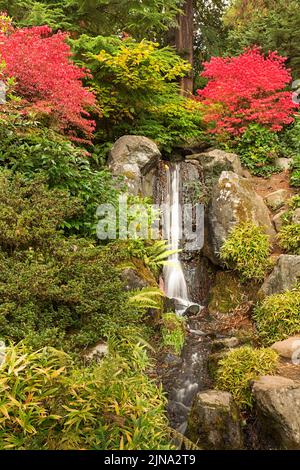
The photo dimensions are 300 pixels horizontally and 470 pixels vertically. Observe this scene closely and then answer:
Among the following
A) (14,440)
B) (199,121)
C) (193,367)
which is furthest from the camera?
(199,121)

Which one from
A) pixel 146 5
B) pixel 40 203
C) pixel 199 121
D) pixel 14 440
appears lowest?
pixel 14 440

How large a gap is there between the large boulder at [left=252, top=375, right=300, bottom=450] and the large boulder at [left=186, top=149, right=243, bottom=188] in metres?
5.71

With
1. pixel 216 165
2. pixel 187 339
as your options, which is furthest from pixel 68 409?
pixel 216 165

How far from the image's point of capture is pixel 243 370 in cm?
471

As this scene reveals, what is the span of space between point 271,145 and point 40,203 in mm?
7462

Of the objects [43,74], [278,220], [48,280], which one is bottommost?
[48,280]

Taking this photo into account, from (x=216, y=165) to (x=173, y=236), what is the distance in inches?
85.9

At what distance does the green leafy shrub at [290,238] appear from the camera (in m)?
7.22

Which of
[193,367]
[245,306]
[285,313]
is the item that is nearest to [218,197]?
[245,306]

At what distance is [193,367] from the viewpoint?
5473 mm

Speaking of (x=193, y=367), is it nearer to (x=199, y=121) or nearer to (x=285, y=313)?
(x=285, y=313)

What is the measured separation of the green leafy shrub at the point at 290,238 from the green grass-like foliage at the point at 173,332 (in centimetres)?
262

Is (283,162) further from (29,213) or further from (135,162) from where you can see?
(29,213)
